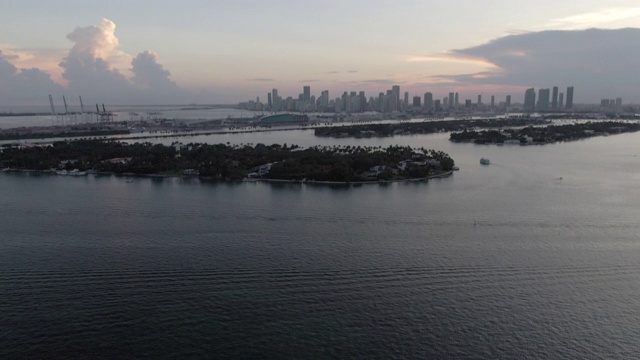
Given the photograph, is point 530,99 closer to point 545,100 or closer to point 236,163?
point 545,100

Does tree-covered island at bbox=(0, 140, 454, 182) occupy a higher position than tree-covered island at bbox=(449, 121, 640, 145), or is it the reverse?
tree-covered island at bbox=(0, 140, 454, 182)

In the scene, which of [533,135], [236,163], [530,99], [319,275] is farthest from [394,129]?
[530,99]

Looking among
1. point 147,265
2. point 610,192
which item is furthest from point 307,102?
point 147,265

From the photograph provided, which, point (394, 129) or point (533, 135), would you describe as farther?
point (394, 129)

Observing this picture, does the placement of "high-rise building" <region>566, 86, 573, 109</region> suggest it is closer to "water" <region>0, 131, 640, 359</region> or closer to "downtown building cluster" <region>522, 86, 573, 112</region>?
"downtown building cluster" <region>522, 86, 573, 112</region>

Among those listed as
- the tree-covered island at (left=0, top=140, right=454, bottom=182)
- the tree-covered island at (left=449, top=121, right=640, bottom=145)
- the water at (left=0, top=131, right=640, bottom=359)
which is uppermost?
the tree-covered island at (left=0, top=140, right=454, bottom=182)

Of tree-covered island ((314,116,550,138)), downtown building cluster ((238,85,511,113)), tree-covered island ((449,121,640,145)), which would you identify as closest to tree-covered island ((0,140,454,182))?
tree-covered island ((449,121,640,145))
